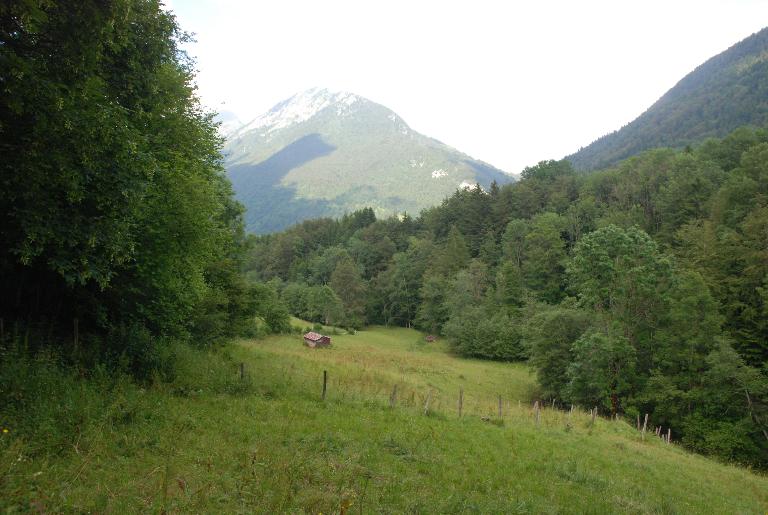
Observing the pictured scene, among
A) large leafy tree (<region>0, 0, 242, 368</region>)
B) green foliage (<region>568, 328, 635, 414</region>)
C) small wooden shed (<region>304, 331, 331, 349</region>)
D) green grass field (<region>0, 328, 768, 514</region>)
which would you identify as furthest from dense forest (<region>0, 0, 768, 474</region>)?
small wooden shed (<region>304, 331, 331, 349</region>)

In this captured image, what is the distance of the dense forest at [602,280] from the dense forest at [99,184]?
17506 millimetres

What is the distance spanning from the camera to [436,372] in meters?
39.7

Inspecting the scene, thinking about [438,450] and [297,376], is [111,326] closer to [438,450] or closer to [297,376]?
[297,376]

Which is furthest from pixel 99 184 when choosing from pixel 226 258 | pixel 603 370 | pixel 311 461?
pixel 603 370

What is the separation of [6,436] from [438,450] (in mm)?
9552

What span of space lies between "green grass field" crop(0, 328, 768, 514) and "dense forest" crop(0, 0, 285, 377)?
2629 millimetres

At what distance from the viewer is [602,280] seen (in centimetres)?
3641

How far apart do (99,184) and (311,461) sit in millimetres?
7484

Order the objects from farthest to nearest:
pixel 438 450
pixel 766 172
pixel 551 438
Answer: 1. pixel 766 172
2. pixel 551 438
3. pixel 438 450

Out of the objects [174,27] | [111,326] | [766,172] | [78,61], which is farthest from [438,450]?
[766,172]

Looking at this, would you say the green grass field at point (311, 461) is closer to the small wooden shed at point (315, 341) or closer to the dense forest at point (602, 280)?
the dense forest at point (602, 280)

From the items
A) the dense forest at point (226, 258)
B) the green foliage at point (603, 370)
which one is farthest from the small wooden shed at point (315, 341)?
the green foliage at point (603, 370)

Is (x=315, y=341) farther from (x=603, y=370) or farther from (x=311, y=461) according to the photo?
(x=311, y=461)

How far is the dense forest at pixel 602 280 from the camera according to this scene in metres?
30.2
